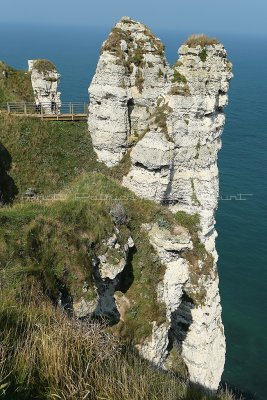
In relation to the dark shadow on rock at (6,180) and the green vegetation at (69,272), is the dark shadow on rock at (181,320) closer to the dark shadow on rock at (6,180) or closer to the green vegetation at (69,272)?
the green vegetation at (69,272)

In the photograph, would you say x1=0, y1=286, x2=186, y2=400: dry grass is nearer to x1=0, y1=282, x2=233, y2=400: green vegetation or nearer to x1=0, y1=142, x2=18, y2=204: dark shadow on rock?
x1=0, y1=282, x2=233, y2=400: green vegetation

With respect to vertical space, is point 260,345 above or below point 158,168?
below

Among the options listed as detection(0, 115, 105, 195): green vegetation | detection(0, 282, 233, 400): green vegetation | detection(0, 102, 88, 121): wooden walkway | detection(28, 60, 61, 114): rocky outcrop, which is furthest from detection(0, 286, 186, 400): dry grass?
detection(28, 60, 61, 114): rocky outcrop

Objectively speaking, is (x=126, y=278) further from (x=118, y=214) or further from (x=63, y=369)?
(x=63, y=369)

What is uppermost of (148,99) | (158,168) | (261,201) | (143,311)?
(148,99)

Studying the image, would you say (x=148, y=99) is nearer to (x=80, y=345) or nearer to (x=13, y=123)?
(x=13, y=123)

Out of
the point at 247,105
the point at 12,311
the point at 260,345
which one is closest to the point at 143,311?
the point at 12,311

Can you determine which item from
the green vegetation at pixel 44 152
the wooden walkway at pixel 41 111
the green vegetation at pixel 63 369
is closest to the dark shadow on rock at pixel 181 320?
the green vegetation at pixel 44 152
